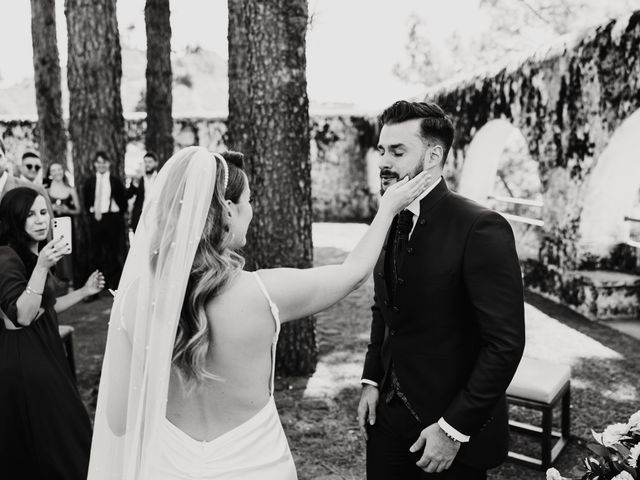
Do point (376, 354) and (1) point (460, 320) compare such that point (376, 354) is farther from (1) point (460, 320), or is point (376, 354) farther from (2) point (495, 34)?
(2) point (495, 34)

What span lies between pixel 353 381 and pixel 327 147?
12.7m

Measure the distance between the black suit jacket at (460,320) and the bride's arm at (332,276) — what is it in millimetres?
221

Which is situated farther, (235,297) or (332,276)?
(332,276)

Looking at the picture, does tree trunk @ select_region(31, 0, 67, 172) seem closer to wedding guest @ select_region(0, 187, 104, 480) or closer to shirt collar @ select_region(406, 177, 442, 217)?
wedding guest @ select_region(0, 187, 104, 480)

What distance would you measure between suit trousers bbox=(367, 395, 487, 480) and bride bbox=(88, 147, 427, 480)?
1.79ft

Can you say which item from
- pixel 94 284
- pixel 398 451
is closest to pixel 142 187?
pixel 94 284

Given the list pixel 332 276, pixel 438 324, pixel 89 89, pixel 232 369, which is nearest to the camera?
pixel 232 369

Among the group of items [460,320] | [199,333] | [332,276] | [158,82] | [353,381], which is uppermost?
[158,82]

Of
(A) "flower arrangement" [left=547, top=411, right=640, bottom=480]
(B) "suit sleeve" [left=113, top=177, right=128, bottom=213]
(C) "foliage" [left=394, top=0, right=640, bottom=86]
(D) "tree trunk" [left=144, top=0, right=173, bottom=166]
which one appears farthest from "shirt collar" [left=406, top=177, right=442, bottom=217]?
(C) "foliage" [left=394, top=0, right=640, bottom=86]

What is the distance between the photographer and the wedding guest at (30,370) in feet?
10.7

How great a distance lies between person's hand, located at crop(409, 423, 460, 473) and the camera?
2191 mm

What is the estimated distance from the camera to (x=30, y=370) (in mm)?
3375

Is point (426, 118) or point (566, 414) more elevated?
point (426, 118)

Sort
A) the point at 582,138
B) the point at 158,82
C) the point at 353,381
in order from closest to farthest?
the point at 353,381, the point at 582,138, the point at 158,82
